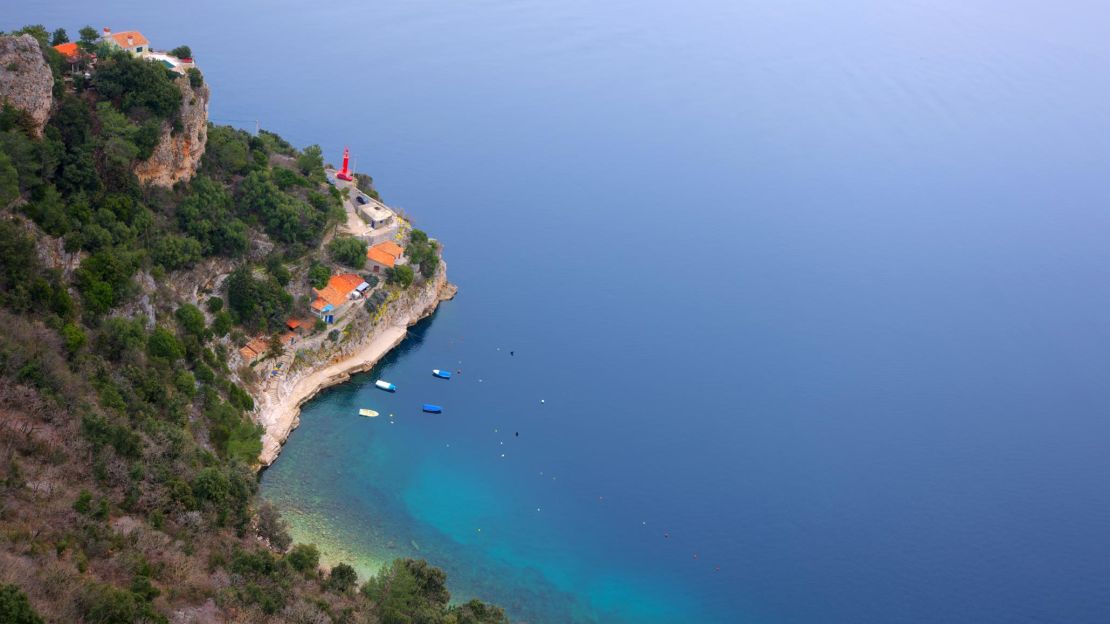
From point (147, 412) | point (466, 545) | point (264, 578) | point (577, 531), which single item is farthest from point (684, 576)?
point (147, 412)

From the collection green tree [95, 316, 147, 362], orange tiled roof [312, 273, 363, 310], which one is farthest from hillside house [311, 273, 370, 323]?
green tree [95, 316, 147, 362]

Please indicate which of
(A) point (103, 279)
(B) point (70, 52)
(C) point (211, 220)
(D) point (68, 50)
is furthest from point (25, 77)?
(C) point (211, 220)

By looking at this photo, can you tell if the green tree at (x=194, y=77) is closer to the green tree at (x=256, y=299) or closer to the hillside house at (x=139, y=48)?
the hillside house at (x=139, y=48)

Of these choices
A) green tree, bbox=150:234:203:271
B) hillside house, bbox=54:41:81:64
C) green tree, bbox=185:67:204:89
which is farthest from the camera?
green tree, bbox=185:67:204:89

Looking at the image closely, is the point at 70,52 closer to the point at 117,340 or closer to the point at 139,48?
the point at 139,48

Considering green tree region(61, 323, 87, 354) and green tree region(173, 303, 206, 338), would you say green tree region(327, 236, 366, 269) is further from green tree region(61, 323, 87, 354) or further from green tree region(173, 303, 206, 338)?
green tree region(61, 323, 87, 354)

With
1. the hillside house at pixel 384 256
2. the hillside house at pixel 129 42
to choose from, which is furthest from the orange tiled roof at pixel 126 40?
the hillside house at pixel 384 256
